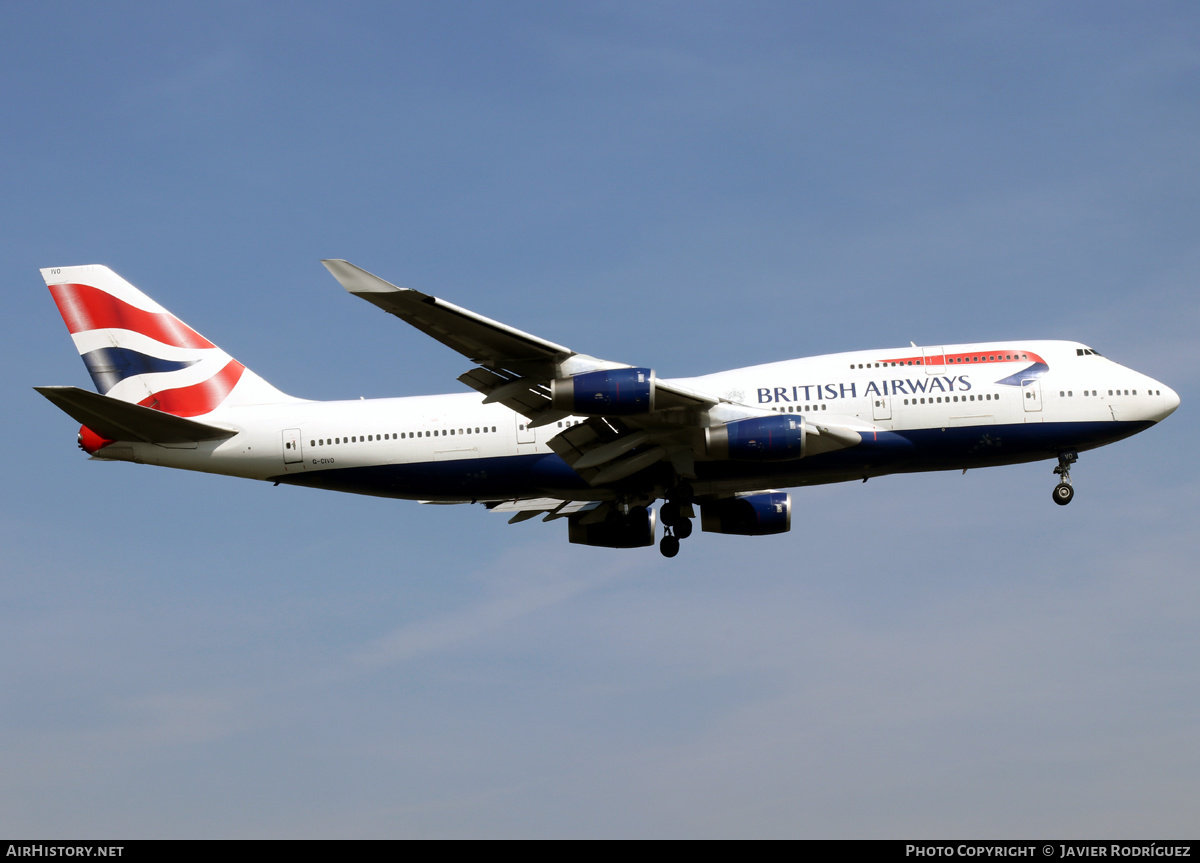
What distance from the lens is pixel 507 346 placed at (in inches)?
1172

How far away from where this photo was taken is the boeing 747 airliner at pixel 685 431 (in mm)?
33156

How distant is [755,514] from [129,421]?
19.0m

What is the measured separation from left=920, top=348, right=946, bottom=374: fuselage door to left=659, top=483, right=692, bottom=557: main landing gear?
781cm

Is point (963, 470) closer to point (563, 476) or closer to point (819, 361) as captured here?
point (819, 361)

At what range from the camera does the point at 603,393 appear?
29969 millimetres

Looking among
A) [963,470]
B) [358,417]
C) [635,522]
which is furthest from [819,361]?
[358,417]

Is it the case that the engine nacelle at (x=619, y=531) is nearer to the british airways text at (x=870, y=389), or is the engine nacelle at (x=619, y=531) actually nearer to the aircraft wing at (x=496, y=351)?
the british airways text at (x=870, y=389)

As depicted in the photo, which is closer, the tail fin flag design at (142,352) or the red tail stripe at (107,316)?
the tail fin flag design at (142,352)

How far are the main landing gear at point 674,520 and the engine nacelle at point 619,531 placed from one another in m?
1.98

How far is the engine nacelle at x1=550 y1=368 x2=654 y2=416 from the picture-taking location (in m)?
30.0

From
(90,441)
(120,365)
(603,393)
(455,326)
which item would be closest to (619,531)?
(603,393)

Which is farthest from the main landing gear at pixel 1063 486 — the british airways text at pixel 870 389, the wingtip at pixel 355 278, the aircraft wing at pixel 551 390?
the wingtip at pixel 355 278

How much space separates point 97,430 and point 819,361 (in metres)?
20.8
